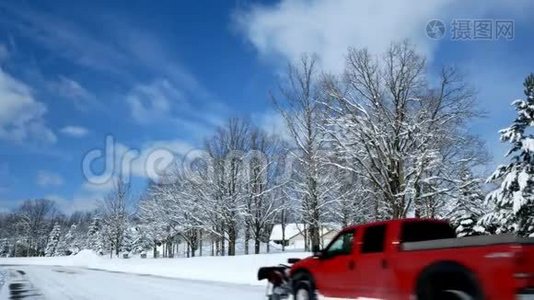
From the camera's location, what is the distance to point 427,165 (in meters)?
25.7

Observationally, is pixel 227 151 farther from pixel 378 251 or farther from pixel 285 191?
pixel 378 251

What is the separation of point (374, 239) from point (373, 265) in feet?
1.67

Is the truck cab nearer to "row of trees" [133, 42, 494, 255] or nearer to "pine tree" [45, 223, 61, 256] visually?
"row of trees" [133, 42, 494, 255]

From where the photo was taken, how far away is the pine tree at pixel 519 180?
15.0 meters

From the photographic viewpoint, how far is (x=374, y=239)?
31.5 ft

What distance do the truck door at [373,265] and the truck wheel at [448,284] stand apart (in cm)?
103

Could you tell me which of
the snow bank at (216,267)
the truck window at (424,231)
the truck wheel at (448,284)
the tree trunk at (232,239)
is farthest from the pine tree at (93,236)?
the truck wheel at (448,284)

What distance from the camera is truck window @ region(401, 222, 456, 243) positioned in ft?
30.2

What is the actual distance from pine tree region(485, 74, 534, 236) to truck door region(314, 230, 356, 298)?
23.2 ft

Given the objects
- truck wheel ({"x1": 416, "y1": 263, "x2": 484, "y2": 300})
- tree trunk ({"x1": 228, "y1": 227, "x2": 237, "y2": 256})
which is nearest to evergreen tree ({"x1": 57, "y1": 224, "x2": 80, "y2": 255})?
tree trunk ({"x1": 228, "y1": 227, "x2": 237, "y2": 256})

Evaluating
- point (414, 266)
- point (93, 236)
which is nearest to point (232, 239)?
point (414, 266)

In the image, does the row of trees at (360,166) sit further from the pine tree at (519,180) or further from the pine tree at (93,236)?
the pine tree at (93,236)

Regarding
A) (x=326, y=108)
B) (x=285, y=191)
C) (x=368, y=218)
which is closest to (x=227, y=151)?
(x=285, y=191)

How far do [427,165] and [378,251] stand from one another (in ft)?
57.3
